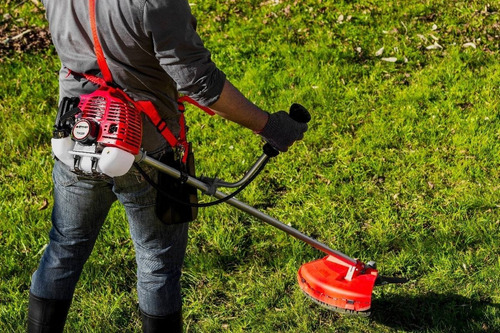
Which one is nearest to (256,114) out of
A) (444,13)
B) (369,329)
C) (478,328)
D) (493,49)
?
(369,329)

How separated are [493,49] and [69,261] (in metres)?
4.60

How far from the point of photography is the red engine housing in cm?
255

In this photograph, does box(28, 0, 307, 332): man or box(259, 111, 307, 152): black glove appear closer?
box(28, 0, 307, 332): man

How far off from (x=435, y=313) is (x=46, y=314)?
210 centimetres

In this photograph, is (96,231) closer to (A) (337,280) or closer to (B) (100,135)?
(B) (100,135)

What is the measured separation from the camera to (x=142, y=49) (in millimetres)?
2494

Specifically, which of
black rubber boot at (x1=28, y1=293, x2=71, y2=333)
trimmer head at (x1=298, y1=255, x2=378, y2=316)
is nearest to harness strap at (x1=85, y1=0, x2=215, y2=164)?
black rubber boot at (x1=28, y1=293, x2=71, y2=333)

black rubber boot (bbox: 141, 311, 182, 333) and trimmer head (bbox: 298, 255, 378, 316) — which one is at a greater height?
black rubber boot (bbox: 141, 311, 182, 333)

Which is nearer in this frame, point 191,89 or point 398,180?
point 191,89

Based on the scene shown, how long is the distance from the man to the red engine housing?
0.09 meters

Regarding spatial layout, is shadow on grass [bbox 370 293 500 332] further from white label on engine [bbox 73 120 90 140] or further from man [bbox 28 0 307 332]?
white label on engine [bbox 73 120 90 140]

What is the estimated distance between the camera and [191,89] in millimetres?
2525

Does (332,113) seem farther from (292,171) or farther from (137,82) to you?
(137,82)

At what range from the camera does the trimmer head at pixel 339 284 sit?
3.64 metres
